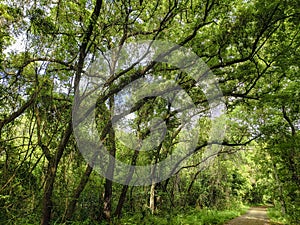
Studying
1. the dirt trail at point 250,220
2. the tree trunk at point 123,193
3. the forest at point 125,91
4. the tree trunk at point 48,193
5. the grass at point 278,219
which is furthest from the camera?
the dirt trail at point 250,220

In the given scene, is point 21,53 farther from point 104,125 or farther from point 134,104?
point 134,104

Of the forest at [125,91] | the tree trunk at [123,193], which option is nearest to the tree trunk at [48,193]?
the forest at [125,91]

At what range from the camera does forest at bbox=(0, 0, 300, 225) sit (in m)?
4.48

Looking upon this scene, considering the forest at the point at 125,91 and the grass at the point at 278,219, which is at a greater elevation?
the forest at the point at 125,91

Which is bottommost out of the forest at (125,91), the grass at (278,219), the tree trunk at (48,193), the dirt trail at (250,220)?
the dirt trail at (250,220)

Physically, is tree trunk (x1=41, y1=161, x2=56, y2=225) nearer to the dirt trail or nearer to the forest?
the forest

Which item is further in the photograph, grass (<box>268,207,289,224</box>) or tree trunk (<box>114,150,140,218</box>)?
grass (<box>268,207,289,224</box>)

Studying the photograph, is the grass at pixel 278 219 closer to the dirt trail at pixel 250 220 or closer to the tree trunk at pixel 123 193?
the dirt trail at pixel 250 220

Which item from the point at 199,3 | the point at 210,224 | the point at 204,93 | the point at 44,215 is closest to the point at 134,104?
the point at 204,93

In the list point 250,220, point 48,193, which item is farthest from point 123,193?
point 250,220

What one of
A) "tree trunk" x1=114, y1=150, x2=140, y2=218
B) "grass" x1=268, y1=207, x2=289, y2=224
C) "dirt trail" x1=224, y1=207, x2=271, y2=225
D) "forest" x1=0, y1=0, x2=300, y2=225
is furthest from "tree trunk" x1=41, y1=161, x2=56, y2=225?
"grass" x1=268, y1=207, x2=289, y2=224

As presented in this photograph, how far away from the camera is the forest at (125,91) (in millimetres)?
4480

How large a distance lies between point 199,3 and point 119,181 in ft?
27.2

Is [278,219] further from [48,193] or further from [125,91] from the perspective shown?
[48,193]
